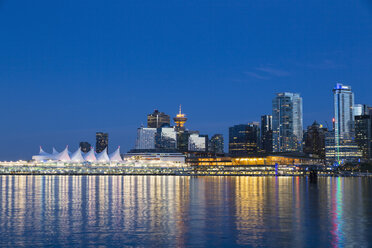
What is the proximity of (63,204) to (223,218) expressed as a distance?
19.3 meters

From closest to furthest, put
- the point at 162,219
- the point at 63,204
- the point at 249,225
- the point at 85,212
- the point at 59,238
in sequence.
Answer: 1. the point at 59,238
2. the point at 249,225
3. the point at 162,219
4. the point at 85,212
5. the point at 63,204

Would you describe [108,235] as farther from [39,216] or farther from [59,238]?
[39,216]

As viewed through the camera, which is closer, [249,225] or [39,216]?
[249,225]

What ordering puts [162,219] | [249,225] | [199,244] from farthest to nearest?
[162,219] → [249,225] → [199,244]

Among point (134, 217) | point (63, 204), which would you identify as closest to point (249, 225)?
point (134, 217)

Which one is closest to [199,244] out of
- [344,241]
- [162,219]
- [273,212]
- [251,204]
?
[344,241]

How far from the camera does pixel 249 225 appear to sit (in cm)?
3512

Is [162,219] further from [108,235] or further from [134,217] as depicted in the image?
[108,235]

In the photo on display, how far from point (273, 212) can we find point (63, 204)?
69.1 feet

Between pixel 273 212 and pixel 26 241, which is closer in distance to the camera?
pixel 26 241

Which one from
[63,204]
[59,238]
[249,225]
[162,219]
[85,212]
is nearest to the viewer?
[59,238]

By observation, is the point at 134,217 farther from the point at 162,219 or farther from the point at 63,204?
the point at 63,204

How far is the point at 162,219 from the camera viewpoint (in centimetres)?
3812

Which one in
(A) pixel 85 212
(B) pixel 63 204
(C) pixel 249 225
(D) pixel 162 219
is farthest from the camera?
(B) pixel 63 204
